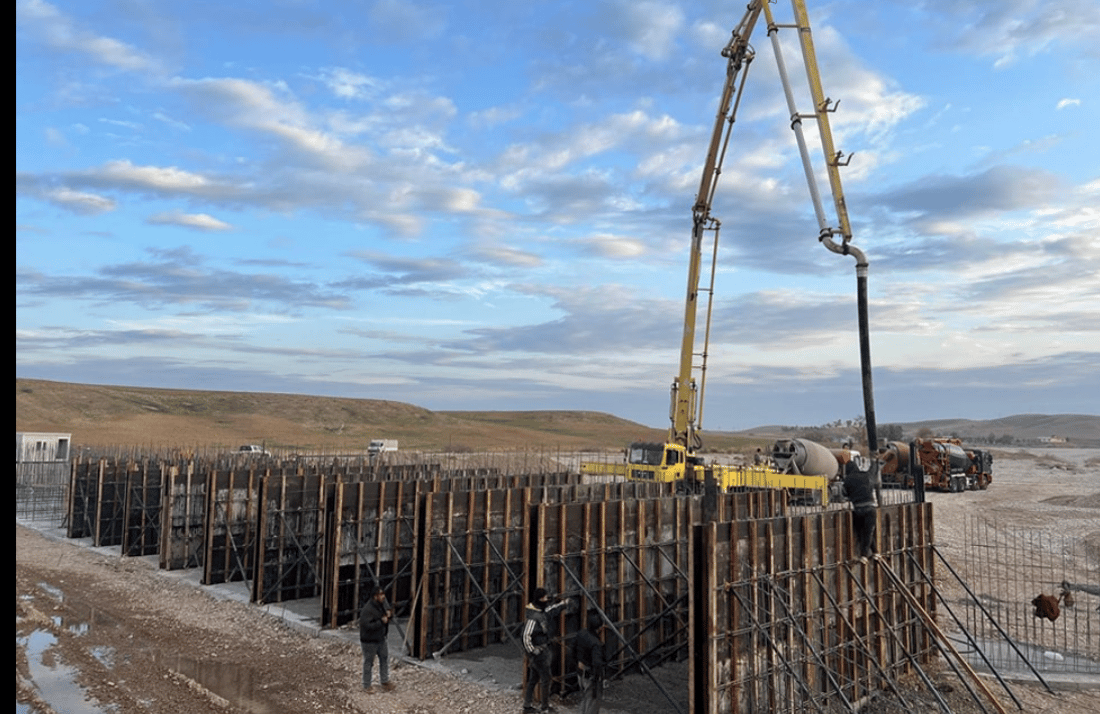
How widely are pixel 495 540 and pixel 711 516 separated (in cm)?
426

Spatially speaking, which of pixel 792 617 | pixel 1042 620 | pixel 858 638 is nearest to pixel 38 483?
pixel 792 617

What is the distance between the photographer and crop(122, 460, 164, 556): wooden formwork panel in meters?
22.5

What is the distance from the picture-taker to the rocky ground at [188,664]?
11086mm

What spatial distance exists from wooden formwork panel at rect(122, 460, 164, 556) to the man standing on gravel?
13.8 m

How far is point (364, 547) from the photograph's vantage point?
603 inches

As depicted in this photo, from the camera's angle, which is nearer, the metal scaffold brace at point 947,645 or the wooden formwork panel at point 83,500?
the metal scaffold brace at point 947,645

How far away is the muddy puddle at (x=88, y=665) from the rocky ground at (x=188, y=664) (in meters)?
0.02

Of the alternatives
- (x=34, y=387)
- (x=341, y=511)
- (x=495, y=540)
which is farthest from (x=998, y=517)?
(x=34, y=387)

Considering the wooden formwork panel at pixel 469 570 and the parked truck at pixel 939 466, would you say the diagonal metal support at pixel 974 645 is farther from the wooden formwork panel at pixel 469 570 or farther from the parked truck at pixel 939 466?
the parked truck at pixel 939 466

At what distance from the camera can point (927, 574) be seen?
45.4 ft

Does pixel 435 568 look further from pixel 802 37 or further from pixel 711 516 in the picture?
pixel 802 37

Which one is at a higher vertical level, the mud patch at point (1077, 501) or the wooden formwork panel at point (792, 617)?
the wooden formwork panel at point (792, 617)

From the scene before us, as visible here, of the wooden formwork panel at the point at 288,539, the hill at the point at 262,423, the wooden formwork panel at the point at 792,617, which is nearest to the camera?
the wooden formwork panel at the point at 792,617

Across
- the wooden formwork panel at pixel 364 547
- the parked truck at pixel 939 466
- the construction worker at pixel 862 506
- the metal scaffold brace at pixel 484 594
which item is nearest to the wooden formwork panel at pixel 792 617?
the construction worker at pixel 862 506
